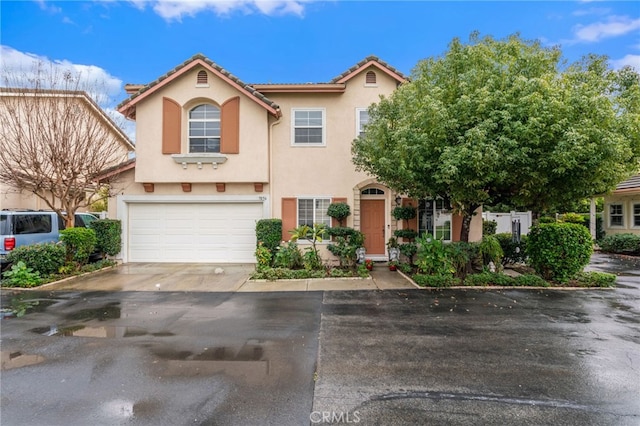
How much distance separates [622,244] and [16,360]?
22.0m

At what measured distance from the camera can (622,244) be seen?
1598cm

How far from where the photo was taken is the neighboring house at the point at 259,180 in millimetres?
12055

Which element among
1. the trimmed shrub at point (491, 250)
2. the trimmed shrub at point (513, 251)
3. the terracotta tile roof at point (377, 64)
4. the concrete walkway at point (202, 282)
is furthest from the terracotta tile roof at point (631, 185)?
the concrete walkway at point (202, 282)

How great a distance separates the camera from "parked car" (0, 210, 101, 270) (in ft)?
31.5

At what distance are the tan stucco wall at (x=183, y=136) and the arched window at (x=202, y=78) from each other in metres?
0.13

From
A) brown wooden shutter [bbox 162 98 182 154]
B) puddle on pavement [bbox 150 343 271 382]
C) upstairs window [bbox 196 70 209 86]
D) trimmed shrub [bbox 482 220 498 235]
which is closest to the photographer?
puddle on pavement [bbox 150 343 271 382]

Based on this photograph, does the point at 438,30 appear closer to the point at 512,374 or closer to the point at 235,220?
the point at 235,220

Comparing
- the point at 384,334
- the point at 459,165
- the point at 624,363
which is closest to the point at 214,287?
the point at 384,334

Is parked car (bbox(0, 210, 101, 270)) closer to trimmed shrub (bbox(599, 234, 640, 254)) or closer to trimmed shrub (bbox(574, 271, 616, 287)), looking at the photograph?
trimmed shrub (bbox(574, 271, 616, 287))

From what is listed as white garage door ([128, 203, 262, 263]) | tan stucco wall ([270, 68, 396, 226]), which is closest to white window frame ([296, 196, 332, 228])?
tan stucco wall ([270, 68, 396, 226])

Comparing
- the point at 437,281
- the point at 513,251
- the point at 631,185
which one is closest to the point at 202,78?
the point at 437,281

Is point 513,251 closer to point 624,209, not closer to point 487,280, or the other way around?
point 487,280

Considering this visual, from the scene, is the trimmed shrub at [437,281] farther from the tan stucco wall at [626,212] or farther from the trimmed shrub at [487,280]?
the tan stucco wall at [626,212]

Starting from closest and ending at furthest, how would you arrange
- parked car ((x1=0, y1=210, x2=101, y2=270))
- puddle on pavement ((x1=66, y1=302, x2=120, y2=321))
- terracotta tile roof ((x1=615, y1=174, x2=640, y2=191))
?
1. puddle on pavement ((x1=66, y1=302, x2=120, y2=321))
2. parked car ((x1=0, y1=210, x2=101, y2=270))
3. terracotta tile roof ((x1=615, y1=174, x2=640, y2=191))
